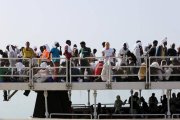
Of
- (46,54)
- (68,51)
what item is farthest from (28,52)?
(68,51)

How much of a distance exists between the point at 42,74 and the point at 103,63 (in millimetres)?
2277

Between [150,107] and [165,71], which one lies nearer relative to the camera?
[165,71]

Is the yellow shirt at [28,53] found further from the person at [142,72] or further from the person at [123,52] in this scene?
the person at [142,72]

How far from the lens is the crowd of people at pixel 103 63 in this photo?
2136 centimetres

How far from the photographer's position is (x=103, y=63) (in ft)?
71.1

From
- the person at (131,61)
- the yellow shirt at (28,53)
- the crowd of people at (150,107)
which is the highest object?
the yellow shirt at (28,53)

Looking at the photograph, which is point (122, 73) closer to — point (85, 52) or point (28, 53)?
point (85, 52)

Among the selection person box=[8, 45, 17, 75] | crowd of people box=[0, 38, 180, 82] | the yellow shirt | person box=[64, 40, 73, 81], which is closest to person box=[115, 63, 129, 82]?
crowd of people box=[0, 38, 180, 82]

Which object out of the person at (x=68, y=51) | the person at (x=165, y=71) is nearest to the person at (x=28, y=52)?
the person at (x=68, y=51)

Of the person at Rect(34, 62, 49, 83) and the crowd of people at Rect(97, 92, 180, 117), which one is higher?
the person at Rect(34, 62, 49, 83)

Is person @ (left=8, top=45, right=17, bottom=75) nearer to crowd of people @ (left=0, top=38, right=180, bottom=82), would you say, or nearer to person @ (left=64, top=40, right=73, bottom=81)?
crowd of people @ (left=0, top=38, right=180, bottom=82)

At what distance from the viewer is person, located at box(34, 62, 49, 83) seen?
71.8 feet

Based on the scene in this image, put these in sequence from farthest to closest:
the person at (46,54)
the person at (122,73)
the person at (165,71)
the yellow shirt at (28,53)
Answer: the yellow shirt at (28,53) → the person at (46,54) → the person at (165,71) → the person at (122,73)

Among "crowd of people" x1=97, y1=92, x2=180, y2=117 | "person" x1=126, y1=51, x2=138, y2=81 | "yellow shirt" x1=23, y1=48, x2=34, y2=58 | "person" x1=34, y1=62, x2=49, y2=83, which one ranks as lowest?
"crowd of people" x1=97, y1=92, x2=180, y2=117
